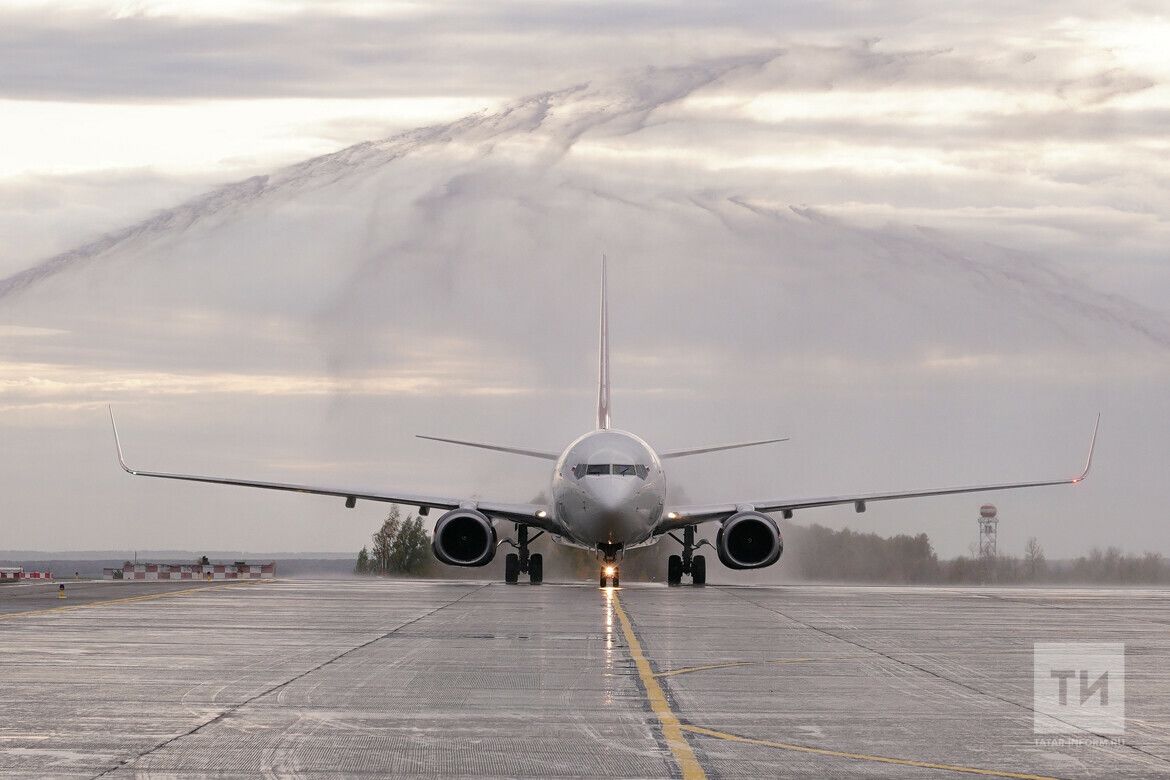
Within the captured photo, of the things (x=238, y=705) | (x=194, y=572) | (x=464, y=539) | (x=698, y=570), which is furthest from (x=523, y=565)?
(x=238, y=705)

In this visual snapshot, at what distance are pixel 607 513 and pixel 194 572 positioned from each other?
86.9ft

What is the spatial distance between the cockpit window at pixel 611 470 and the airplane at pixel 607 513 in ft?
0.09

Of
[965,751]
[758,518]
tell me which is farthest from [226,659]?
[758,518]

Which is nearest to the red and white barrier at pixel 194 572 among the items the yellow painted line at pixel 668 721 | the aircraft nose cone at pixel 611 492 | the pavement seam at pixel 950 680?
the aircraft nose cone at pixel 611 492

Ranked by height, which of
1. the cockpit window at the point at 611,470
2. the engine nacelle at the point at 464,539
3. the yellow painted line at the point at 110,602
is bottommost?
the yellow painted line at the point at 110,602

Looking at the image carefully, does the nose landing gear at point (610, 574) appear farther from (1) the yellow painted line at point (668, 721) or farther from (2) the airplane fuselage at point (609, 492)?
(1) the yellow painted line at point (668, 721)

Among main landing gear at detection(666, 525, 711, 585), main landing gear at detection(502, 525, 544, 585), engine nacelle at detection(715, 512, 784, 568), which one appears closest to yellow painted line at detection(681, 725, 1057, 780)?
engine nacelle at detection(715, 512, 784, 568)

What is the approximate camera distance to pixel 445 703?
16141 mm

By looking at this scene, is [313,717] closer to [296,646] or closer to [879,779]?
[879,779]

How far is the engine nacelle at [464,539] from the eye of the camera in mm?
48438

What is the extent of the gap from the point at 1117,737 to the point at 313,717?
7.06m

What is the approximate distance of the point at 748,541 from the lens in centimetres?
4919

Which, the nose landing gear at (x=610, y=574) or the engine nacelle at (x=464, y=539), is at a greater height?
the engine nacelle at (x=464, y=539)

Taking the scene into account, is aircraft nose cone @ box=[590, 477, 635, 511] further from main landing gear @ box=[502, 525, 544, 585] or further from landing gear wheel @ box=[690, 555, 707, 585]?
landing gear wheel @ box=[690, 555, 707, 585]
